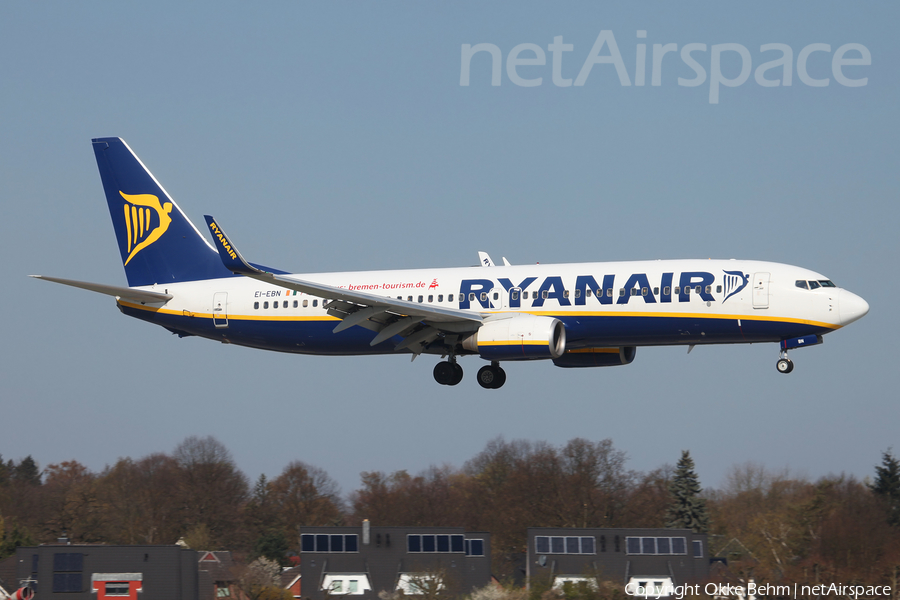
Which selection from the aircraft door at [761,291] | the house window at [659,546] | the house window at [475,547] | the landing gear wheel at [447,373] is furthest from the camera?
the house window at [659,546]

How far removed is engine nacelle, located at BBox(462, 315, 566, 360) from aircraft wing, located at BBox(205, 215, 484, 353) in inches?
28.9

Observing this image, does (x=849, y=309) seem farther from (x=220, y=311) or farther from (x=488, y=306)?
(x=220, y=311)

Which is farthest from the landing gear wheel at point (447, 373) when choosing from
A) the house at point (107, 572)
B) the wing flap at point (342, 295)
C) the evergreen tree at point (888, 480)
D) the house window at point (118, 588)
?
the evergreen tree at point (888, 480)

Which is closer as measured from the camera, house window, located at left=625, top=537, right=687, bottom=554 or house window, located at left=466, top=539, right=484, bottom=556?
house window, located at left=466, top=539, right=484, bottom=556

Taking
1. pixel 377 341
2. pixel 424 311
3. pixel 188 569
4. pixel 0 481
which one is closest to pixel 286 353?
pixel 377 341

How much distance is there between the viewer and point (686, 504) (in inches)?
3981

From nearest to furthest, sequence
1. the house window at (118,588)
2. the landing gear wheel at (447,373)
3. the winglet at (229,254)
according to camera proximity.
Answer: the winglet at (229,254) < the landing gear wheel at (447,373) < the house window at (118,588)

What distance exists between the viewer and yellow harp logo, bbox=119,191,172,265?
4875 centimetres

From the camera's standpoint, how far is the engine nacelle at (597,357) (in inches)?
1710

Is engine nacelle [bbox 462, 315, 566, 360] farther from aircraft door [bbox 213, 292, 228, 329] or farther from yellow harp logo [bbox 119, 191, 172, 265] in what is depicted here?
yellow harp logo [bbox 119, 191, 172, 265]

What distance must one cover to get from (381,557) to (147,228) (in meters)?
24.6

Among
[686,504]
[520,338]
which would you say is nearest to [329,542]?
[520,338]

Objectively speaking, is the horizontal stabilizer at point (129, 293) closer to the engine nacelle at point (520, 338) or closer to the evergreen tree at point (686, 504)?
the engine nacelle at point (520, 338)

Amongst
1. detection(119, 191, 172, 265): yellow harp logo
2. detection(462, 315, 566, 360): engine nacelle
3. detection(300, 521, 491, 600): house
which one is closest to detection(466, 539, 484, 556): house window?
detection(300, 521, 491, 600): house
